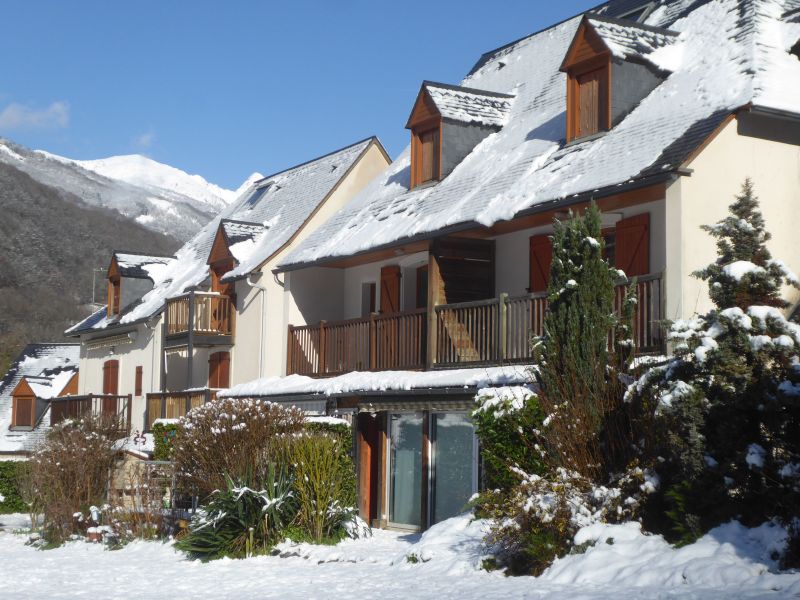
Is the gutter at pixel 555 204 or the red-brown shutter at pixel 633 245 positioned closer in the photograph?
the gutter at pixel 555 204

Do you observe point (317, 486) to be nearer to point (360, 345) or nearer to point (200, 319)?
point (360, 345)

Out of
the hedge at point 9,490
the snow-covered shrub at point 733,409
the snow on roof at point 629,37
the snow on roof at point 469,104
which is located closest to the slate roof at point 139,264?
the hedge at point 9,490

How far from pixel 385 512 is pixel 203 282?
1196 cm

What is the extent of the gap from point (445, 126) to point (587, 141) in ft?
14.0

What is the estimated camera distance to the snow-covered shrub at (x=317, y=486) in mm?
16141

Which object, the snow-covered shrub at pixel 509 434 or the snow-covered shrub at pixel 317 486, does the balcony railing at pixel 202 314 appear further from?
the snow-covered shrub at pixel 509 434

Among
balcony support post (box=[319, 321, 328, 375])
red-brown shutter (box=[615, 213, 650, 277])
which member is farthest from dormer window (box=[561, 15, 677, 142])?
balcony support post (box=[319, 321, 328, 375])

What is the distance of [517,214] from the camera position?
17.4 metres

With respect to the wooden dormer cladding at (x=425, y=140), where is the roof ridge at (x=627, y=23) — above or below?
above

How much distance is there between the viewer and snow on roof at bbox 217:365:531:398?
55.1 feet

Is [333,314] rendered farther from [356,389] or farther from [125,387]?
[125,387]

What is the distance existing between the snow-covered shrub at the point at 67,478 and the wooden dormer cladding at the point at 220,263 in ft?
29.0

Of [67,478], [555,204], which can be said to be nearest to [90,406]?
[67,478]

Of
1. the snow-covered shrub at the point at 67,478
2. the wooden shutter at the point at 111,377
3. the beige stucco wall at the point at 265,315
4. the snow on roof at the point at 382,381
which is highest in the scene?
the beige stucco wall at the point at 265,315
